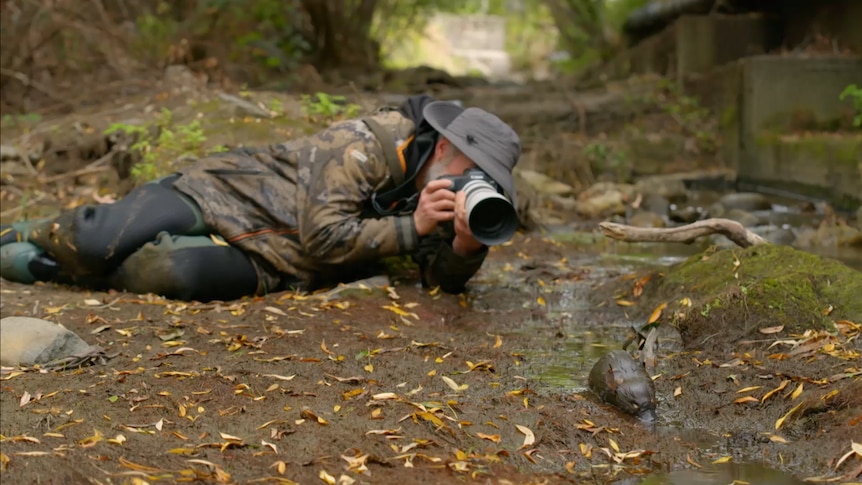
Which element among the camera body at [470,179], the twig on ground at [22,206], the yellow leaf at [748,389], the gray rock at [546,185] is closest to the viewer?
the yellow leaf at [748,389]

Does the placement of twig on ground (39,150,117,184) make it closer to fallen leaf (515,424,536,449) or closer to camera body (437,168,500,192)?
camera body (437,168,500,192)

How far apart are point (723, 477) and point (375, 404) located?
101 cm

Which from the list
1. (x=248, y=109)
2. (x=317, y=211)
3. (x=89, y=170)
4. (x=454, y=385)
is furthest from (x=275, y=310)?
(x=89, y=170)

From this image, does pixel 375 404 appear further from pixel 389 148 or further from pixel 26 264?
pixel 26 264

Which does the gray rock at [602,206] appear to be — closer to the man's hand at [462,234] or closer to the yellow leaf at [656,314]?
the man's hand at [462,234]

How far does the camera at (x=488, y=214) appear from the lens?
159 inches

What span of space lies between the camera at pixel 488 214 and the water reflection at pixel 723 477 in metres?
1.60

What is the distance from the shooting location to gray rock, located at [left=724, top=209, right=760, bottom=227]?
740 cm

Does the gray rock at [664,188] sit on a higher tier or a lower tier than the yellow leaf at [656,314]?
lower

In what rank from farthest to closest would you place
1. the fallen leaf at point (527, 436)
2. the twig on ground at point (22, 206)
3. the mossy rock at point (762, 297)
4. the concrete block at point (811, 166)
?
the concrete block at point (811, 166) → the twig on ground at point (22, 206) → the mossy rock at point (762, 297) → the fallen leaf at point (527, 436)

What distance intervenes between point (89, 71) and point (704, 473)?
366 inches

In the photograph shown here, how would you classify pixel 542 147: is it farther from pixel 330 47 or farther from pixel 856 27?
pixel 330 47

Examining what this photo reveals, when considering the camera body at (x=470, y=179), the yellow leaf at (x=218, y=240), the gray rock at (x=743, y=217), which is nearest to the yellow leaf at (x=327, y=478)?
the camera body at (x=470, y=179)

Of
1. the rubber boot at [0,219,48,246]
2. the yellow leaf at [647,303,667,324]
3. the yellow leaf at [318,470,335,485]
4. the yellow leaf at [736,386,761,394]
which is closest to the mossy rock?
the yellow leaf at [647,303,667,324]
